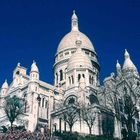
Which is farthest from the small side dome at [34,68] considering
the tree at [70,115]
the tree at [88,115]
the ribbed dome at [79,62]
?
the tree at [88,115]

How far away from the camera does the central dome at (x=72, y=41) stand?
96625mm

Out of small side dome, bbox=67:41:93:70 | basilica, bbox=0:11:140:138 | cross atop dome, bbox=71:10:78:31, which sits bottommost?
basilica, bbox=0:11:140:138

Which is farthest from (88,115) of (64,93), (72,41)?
(72,41)

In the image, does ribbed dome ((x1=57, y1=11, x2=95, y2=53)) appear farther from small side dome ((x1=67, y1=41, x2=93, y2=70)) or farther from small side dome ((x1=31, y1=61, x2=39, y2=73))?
small side dome ((x1=31, y1=61, x2=39, y2=73))

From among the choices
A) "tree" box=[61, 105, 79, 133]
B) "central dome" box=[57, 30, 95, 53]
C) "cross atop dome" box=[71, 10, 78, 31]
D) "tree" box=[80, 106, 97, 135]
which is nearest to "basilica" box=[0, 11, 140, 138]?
Result: "tree" box=[80, 106, 97, 135]

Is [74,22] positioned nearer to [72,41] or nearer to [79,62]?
[72,41]

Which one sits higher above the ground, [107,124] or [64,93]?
[64,93]

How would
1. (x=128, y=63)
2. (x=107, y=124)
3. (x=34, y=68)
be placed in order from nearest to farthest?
1. (x=107, y=124)
2. (x=34, y=68)
3. (x=128, y=63)

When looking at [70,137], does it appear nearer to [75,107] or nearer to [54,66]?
[75,107]

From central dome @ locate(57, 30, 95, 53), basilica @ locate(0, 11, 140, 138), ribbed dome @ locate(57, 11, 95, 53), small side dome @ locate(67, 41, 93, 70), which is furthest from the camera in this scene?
ribbed dome @ locate(57, 11, 95, 53)

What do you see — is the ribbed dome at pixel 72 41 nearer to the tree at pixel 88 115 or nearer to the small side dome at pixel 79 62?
the small side dome at pixel 79 62

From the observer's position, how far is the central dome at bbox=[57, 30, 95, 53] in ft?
317

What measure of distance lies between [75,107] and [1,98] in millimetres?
28119

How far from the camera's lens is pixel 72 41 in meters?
98.2
